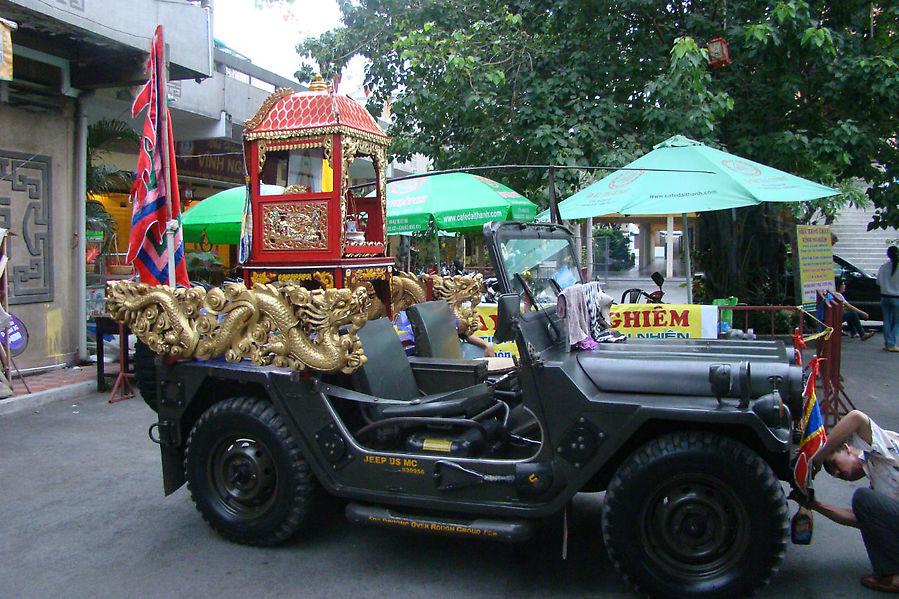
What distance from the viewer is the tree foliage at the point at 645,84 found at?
32.9 ft

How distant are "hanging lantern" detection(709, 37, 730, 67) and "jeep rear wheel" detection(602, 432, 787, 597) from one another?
8497mm

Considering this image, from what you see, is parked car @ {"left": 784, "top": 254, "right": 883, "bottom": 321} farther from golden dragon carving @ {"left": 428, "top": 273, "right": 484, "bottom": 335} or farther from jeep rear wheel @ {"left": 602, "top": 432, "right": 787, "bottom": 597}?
jeep rear wheel @ {"left": 602, "top": 432, "right": 787, "bottom": 597}

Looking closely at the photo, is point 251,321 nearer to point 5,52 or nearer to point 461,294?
point 461,294

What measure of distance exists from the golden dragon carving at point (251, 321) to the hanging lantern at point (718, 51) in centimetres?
844

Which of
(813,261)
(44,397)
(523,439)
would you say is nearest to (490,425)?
(523,439)

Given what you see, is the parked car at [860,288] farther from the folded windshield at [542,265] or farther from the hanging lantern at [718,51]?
the folded windshield at [542,265]

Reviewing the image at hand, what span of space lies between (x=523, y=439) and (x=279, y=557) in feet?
5.20

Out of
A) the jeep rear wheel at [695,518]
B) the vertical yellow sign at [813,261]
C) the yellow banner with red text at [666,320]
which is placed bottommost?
the jeep rear wheel at [695,518]

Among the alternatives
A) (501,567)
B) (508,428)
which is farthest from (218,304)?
(501,567)

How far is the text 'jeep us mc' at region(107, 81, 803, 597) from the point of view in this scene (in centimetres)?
325

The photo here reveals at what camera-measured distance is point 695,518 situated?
3.29 meters

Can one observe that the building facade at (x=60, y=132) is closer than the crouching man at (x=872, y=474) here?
No

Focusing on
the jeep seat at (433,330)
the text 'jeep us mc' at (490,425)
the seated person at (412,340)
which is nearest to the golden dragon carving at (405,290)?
the seated person at (412,340)

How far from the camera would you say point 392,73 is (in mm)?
13562
